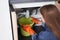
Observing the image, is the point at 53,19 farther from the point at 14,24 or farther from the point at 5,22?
the point at 5,22

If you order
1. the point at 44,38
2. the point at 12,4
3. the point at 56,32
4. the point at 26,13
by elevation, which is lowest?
the point at 44,38

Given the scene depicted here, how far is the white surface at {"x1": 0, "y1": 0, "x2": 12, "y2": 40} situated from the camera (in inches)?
55.6

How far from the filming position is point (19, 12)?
1693 mm

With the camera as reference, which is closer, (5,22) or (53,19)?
(53,19)

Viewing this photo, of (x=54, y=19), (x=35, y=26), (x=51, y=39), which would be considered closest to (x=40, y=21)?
(x=35, y=26)

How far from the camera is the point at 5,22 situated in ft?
4.81

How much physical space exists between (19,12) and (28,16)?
0.13 meters

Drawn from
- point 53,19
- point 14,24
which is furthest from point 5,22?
point 53,19

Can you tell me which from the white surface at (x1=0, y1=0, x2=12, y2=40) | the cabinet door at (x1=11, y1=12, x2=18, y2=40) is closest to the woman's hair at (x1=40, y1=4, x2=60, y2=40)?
the cabinet door at (x1=11, y1=12, x2=18, y2=40)

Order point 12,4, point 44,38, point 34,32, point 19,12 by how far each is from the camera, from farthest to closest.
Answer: point 19,12
point 34,32
point 12,4
point 44,38

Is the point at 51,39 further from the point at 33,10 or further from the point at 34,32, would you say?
the point at 33,10

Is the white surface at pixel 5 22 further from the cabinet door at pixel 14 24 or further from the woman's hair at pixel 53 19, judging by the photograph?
the woman's hair at pixel 53 19

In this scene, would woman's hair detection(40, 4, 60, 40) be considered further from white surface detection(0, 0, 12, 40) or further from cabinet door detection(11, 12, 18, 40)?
white surface detection(0, 0, 12, 40)

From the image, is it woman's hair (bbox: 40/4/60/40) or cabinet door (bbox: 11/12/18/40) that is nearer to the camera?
woman's hair (bbox: 40/4/60/40)
